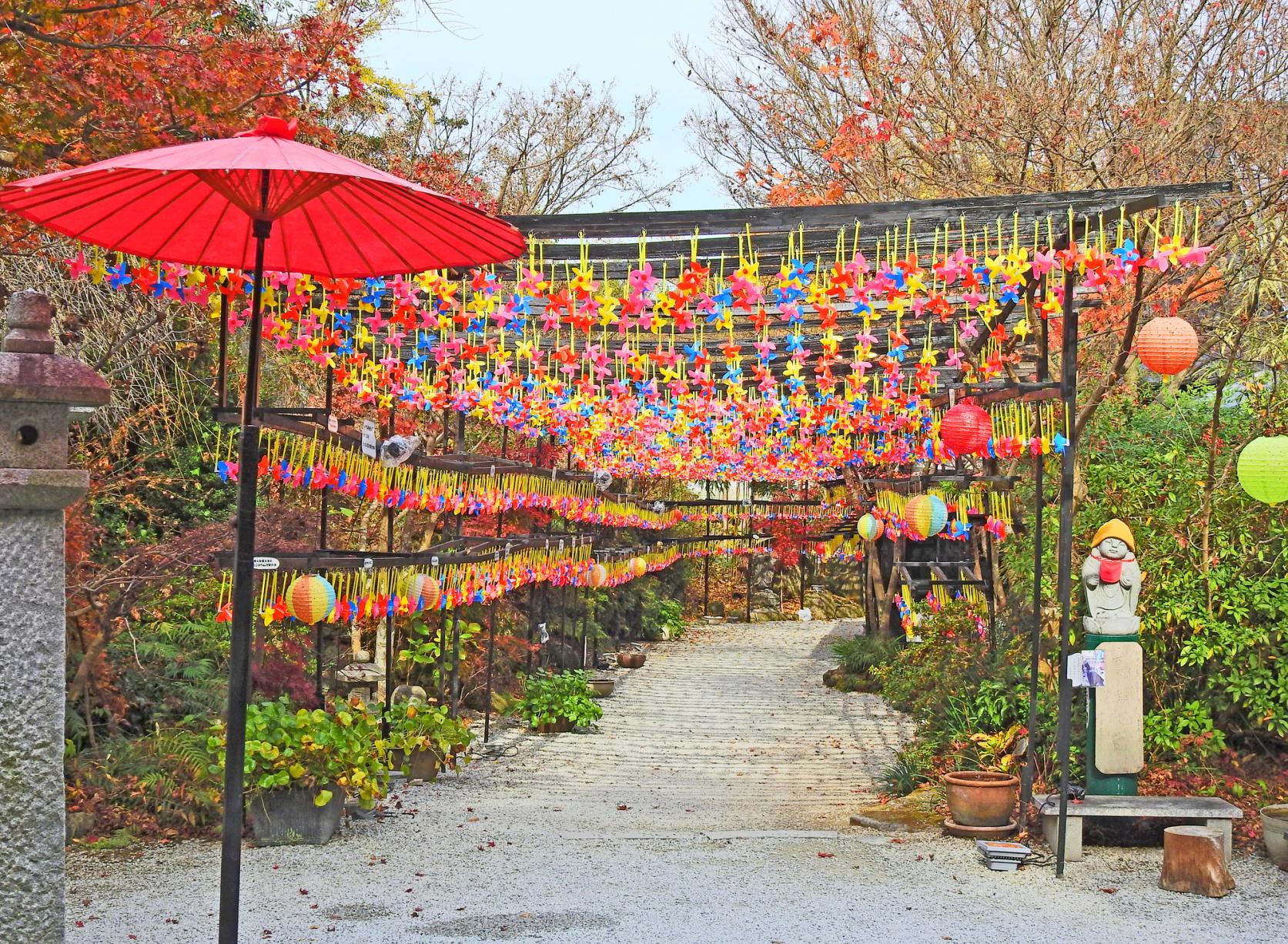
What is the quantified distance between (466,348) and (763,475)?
43.6ft

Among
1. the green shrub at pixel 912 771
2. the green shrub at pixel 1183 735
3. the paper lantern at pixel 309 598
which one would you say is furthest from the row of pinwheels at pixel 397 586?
the green shrub at pixel 1183 735

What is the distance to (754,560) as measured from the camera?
92.3 feet

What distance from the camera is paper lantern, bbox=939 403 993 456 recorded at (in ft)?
25.7

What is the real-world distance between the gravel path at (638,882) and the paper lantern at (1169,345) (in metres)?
2.68

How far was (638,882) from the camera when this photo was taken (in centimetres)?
644

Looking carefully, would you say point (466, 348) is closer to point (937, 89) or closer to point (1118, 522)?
point (1118, 522)

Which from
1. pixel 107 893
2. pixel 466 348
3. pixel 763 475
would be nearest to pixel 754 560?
pixel 763 475

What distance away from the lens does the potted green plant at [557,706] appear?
12062 mm

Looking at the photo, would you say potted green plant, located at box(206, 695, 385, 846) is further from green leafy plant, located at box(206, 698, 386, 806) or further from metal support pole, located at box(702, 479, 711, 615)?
metal support pole, located at box(702, 479, 711, 615)

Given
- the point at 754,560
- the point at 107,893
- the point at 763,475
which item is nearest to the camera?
the point at 107,893

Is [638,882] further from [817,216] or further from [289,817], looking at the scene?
[817,216]

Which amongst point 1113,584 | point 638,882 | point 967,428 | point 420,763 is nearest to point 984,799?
point 1113,584

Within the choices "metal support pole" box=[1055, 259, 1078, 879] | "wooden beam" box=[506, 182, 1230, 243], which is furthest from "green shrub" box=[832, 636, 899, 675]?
"wooden beam" box=[506, 182, 1230, 243]

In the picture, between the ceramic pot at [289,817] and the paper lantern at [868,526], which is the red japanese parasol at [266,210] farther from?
the paper lantern at [868,526]
